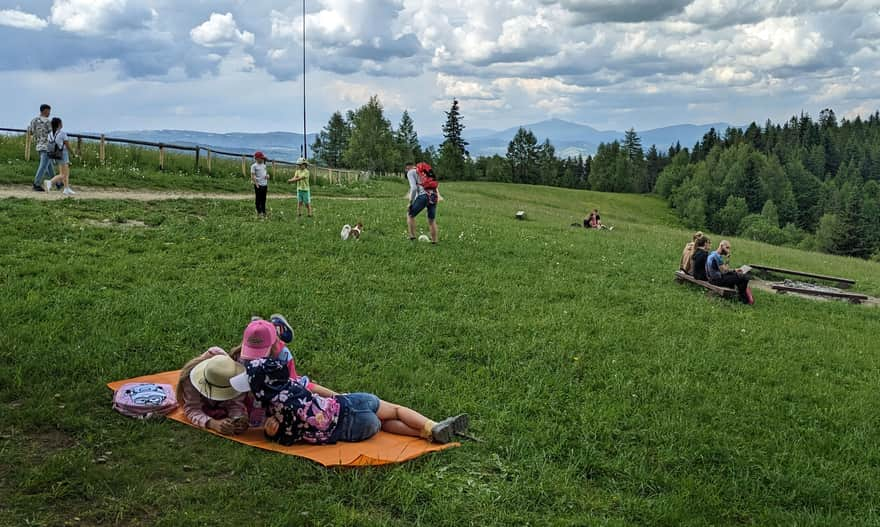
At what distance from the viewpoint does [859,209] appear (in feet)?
319

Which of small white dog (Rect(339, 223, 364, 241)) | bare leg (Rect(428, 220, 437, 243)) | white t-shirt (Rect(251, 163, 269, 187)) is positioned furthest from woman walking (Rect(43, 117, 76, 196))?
bare leg (Rect(428, 220, 437, 243))

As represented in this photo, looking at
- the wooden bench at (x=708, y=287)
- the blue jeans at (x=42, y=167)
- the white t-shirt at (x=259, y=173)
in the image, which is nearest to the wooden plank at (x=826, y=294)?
the wooden bench at (x=708, y=287)

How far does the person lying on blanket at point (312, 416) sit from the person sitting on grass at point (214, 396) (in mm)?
170

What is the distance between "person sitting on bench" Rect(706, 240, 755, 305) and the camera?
12680 mm

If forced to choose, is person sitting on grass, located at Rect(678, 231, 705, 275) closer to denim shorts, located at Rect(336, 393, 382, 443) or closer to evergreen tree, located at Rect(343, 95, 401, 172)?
denim shorts, located at Rect(336, 393, 382, 443)

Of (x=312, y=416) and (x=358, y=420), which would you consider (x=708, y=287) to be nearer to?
(x=358, y=420)

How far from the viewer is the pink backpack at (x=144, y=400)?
5.82 m

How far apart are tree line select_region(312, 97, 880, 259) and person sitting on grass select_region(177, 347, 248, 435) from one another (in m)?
80.5

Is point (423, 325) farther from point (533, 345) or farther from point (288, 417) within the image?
point (288, 417)

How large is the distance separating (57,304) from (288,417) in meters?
4.68

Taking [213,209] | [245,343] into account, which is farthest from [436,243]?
[245,343]

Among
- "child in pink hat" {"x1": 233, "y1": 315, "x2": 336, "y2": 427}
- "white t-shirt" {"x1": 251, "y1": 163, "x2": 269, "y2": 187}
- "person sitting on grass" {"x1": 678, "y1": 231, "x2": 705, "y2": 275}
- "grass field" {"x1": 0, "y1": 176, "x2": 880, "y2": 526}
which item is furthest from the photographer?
"white t-shirt" {"x1": 251, "y1": 163, "x2": 269, "y2": 187}

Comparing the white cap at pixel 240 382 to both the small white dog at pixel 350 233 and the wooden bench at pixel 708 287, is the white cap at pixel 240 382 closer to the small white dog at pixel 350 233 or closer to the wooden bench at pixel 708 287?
the small white dog at pixel 350 233

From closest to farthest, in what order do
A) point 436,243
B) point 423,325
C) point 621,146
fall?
point 423,325 → point 436,243 → point 621,146
